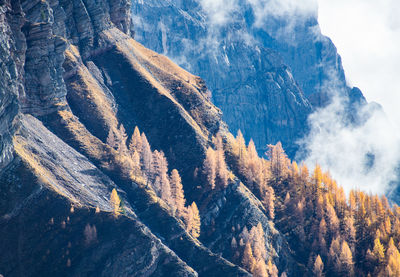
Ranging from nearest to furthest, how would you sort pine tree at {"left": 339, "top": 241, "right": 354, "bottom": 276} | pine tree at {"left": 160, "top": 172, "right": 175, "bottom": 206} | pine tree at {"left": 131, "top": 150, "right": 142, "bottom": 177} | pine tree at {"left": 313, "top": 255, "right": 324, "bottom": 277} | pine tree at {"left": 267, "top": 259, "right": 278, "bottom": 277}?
Result: pine tree at {"left": 267, "top": 259, "right": 278, "bottom": 277}, pine tree at {"left": 160, "top": 172, "right": 175, "bottom": 206}, pine tree at {"left": 313, "top": 255, "right": 324, "bottom": 277}, pine tree at {"left": 131, "top": 150, "right": 142, "bottom": 177}, pine tree at {"left": 339, "top": 241, "right": 354, "bottom": 276}

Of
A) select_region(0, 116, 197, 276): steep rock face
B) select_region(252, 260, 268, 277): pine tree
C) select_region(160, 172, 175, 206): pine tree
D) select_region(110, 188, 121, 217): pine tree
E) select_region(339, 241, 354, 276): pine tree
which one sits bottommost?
select_region(0, 116, 197, 276): steep rock face

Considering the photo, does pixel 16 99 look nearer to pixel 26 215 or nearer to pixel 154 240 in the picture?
pixel 26 215

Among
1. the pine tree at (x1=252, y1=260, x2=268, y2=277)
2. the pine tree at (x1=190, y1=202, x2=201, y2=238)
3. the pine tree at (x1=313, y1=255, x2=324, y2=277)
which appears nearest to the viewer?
the pine tree at (x1=252, y1=260, x2=268, y2=277)

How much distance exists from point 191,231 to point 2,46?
8759 cm

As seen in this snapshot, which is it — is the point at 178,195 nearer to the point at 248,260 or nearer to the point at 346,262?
the point at 248,260

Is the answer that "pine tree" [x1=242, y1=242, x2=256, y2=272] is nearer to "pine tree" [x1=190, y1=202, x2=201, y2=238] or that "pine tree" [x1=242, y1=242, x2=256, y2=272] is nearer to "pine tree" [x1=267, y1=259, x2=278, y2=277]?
"pine tree" [x1=267, y1=259, x2=278, y2=277]

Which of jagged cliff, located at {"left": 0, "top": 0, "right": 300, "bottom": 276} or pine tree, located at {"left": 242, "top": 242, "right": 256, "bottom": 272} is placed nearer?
jagged cliff, located at {"left": 0, "top": 0, "right": 300, "bottom": 276}

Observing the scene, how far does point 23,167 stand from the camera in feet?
504

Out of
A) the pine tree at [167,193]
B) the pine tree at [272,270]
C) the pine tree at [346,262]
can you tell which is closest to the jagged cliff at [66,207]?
the pine tree at [167,193]

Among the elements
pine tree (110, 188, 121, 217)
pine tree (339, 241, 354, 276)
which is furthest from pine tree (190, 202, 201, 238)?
pine tree (339, 241, 354, 276)

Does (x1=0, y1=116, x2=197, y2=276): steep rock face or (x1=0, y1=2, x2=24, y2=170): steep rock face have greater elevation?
(x1=0, y1=2, x2=24, y2=170): steep rock face

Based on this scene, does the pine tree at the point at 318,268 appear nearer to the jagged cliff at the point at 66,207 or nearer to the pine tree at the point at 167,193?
the jagged cliff at the point at 66,207

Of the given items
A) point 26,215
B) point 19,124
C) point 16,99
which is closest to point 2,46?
point 16,99

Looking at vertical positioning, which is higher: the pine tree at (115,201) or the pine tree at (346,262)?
the pine tree at (346,262)
